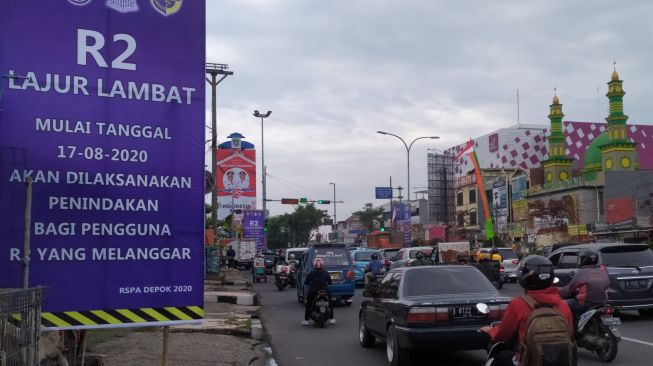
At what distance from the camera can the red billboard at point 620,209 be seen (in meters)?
40.3

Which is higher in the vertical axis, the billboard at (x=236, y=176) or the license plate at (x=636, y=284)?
the billboard at (x=236, y=176)

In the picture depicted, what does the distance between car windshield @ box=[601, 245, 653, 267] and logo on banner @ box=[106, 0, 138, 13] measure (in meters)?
10.9

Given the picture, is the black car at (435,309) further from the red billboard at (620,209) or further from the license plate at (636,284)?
the red billboard at (620,209)

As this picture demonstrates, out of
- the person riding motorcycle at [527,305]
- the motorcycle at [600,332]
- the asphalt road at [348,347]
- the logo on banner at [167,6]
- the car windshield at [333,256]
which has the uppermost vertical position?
the logo on banner at [167,6]

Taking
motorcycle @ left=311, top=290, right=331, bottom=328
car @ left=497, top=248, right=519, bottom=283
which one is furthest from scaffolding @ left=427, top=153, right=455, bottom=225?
motorcycle @ left=311, top=290, right=331, bottom=328

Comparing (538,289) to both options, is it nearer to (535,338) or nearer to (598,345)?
(535,338)

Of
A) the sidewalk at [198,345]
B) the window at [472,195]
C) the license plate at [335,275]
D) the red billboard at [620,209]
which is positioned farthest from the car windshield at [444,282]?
the window at [472,195]

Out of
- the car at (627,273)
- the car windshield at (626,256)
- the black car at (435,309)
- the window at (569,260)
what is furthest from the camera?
the window at (569,260)

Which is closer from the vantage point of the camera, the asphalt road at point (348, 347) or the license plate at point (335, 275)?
the asphalt road at point (348, 347)

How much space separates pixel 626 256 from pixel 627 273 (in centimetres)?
66

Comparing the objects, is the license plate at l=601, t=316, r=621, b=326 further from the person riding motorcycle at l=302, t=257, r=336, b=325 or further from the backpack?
the person riding motorcycle at l=302, t=257, r=336, b=325

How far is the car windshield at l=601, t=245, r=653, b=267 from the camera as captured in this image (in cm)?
1345

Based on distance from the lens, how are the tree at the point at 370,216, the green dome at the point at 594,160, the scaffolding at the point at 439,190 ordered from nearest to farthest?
1. the green dome at the point at 594,160
2. the scaffolding at the point at 439,190
3. the tree at the point at 370,216

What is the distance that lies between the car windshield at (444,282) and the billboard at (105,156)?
356 centimetres
